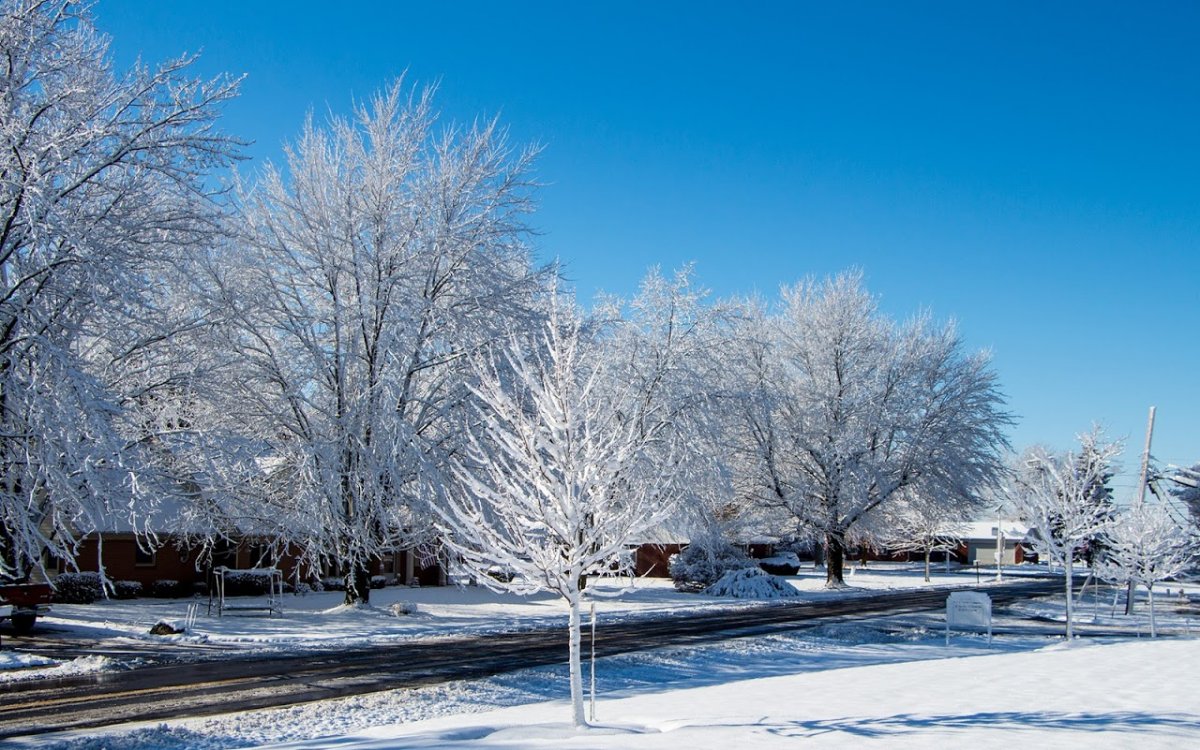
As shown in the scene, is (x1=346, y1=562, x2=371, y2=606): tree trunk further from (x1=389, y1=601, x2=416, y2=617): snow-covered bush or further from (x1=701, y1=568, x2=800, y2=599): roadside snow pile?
(x1=701, y1=568, x2=800, y2=599): roadside snow pile

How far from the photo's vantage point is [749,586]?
36.9m

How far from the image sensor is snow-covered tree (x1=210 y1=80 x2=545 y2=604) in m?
23.5

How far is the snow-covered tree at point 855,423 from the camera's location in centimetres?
4066

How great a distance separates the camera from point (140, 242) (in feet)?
56.2

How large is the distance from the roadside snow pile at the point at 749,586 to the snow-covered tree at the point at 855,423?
395 cm

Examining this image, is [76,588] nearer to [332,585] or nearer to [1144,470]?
[332,585]

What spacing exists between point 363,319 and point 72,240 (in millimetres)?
10631

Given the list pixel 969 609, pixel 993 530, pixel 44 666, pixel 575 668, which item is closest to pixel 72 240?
pixel 44 666

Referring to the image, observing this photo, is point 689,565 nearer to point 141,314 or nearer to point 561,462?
point 141,314

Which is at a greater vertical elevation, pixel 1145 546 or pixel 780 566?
pixel 1145 546

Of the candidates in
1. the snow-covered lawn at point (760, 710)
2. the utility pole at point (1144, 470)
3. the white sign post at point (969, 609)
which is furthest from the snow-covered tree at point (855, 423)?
the snow-covered lawn at point (760, 710)

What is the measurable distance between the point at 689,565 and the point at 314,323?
20007mm

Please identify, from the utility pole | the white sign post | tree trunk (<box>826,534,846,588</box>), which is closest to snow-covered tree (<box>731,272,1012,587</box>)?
tree trunk (<box>826,534,846,588</box>)

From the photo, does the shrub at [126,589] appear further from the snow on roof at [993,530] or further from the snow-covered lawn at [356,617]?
the snow on roof at [993,530]
